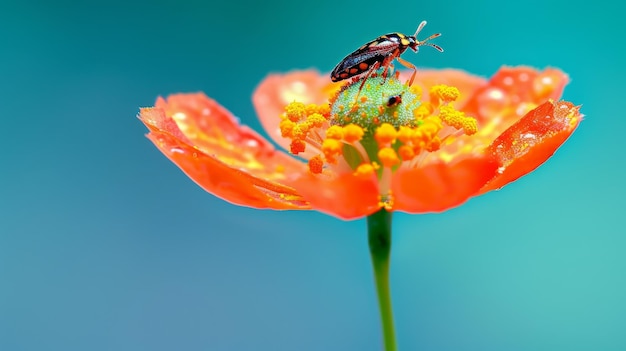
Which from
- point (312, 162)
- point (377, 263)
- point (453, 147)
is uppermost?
point (453, 147)

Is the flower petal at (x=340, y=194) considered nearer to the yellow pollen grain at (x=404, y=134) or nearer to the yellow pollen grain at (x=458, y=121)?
the yellow pollen grain at (x=404, y=134)

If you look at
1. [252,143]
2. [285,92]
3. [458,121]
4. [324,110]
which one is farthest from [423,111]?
[285,92]

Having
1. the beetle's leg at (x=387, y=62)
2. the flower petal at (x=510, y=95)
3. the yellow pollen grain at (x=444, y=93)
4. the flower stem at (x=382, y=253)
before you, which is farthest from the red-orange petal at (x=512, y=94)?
the flower stem at (x=382, y=253)

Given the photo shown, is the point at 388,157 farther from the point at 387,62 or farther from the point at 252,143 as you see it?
the point at 252,143

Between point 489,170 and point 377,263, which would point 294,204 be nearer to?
point 377,263

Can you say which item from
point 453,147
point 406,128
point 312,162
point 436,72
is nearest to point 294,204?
point 312,162

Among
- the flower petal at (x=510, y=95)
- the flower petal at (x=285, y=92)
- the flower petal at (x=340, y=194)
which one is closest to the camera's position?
the flower petal at (x=340, y=194)

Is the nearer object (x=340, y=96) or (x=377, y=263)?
(x=377, y=263)
